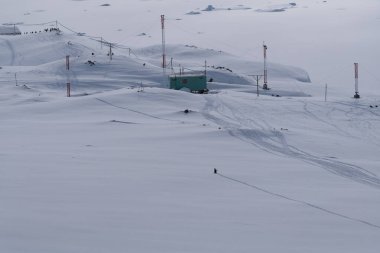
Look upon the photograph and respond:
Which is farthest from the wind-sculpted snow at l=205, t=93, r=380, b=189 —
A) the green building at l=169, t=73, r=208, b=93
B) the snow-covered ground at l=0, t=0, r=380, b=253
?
the green building at l=169, t=73, r=208, b=93

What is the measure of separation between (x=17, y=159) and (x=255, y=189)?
3.45 metres

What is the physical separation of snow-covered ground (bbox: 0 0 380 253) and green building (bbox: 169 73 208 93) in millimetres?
1811

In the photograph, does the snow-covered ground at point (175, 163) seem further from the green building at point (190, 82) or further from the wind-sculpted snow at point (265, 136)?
the green building at point (190, 82)

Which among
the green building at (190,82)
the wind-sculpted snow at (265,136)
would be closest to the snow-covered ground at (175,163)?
the wind-sculpted snow at (265,136)

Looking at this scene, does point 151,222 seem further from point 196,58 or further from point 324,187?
point 196,58

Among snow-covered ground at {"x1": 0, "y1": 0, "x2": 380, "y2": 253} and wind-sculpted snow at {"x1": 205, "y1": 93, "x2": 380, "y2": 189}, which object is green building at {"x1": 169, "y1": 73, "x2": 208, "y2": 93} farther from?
wind-sculpted snow at {"x1": 205, "y1": 93, "x2": 380, "y2": 189}

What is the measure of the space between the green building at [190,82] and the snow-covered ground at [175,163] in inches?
71.3

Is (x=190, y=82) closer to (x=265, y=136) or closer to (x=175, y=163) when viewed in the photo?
(x=265, y=136)

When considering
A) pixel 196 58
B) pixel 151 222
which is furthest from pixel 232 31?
pixel 151 222

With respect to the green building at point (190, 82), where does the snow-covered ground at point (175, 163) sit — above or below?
below

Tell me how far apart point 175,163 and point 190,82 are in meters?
11.0

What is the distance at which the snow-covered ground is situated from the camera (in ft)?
20.3

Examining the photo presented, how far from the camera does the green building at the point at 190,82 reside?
67.6 ft

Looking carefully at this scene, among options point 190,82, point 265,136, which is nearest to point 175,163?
point 265,136
